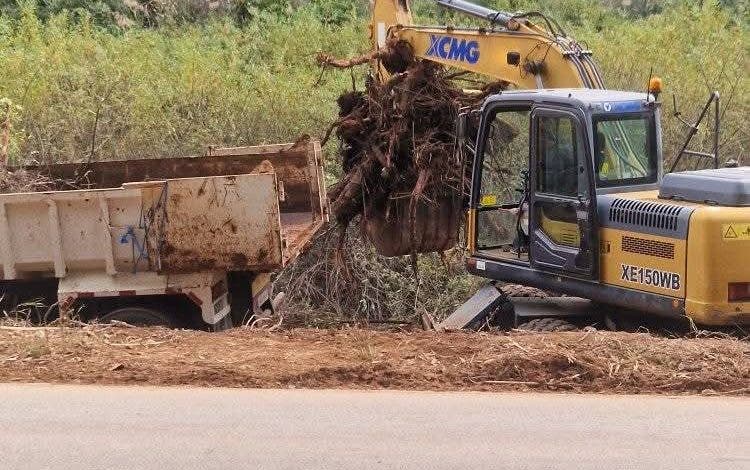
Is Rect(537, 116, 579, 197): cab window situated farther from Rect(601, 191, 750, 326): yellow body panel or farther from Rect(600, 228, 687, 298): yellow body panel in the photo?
Rect(601, 191, 750, 326): yellow body panel

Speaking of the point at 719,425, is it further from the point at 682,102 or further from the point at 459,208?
the point at 682,102

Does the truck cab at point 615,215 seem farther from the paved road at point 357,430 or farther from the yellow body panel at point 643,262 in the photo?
the paved road at point 357,430

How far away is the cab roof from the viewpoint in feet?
30.6

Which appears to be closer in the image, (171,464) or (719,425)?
(171,464)

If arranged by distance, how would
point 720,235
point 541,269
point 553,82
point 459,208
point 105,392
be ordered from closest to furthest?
point 105,392
point 720,235
point 541,269
point 553,82
point 459,208

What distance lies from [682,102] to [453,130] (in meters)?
6.99

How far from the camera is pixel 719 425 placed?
21.0 feet

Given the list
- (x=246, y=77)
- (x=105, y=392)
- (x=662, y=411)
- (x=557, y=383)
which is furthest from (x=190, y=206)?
(x=246, y=77)

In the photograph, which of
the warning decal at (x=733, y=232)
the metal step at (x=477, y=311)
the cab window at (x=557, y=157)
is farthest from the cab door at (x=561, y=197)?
the warning decal at (x=733, y=232)

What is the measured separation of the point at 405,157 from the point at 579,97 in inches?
119

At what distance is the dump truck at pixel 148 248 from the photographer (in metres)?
9.93

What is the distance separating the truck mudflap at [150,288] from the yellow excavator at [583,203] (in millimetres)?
2201

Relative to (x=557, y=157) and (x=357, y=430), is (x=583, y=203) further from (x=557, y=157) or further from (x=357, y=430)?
(x=357, y=430)

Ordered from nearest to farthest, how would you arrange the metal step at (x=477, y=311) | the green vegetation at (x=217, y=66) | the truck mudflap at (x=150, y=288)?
the truck mudflap at (x=150, y=288)
the metal step at (x=477, y=311)
the green vegetation at (x=217, y=66)
